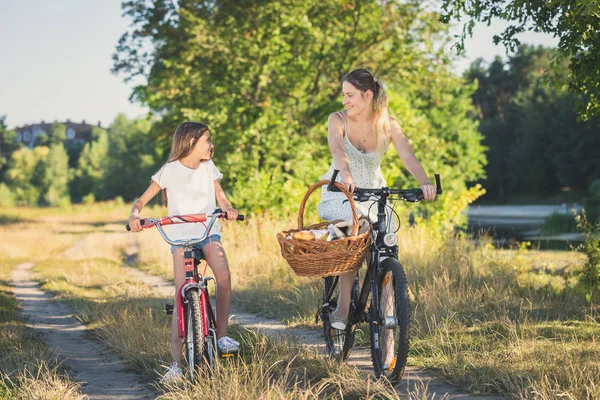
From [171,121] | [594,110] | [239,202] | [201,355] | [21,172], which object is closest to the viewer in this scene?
[201,355]

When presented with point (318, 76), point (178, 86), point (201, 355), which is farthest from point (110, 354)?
point (318, 76)

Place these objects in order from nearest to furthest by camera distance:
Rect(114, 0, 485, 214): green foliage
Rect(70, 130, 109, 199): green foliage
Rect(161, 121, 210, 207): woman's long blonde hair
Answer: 1. Rect(161, 121, 210, 207): woman's long blonde hair
2. Rect(114, 0, 485, 214): green foliage
3. Rect(70, 130, 109, 199): green foliage

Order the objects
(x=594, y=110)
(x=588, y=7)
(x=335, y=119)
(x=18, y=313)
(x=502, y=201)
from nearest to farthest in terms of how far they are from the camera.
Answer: (x=335, y=119)
(x=588, y=7)
(x=594, y=110)
(x=18, y=313)
(x=502, y=201)

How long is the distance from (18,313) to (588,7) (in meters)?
7.10

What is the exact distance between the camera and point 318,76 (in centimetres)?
1795

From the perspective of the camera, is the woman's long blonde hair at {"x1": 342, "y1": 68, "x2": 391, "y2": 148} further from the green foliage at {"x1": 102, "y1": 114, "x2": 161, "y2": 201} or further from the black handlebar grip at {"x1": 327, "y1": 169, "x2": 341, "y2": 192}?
the green foliage at {"x1": 102, "y1": 114, "x2": 161, "y2": 201}

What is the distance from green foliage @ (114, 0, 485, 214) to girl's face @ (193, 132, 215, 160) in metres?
10.3

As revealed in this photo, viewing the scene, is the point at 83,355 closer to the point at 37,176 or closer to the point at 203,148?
the point at 203,148

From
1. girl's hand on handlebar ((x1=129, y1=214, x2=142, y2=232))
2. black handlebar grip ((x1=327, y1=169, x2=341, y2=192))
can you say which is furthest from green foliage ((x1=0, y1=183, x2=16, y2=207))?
black handlebar grip ((x1=327, y1=169, x2=341, y2=192))

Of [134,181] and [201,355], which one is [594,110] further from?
[134,181]

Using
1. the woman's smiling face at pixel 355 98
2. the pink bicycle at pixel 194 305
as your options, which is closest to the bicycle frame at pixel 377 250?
the woman's smiling face at pixel 355 98

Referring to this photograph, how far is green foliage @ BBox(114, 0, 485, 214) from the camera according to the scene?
15.8 meters

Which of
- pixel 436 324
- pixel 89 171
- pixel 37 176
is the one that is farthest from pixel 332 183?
pixel 89 171

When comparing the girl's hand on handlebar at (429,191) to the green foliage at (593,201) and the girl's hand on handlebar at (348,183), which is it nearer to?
the girl's hand on handlebar at (348,183)
